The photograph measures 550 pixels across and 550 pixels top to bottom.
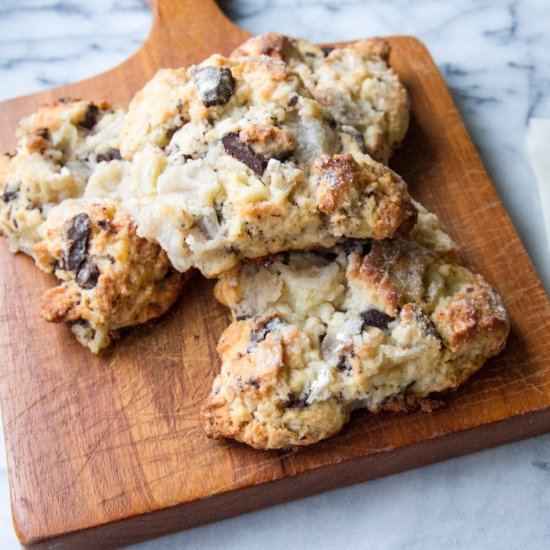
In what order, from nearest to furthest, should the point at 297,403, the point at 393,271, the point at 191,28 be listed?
the point at 297,403, the point at 393,271, the point at 191,28

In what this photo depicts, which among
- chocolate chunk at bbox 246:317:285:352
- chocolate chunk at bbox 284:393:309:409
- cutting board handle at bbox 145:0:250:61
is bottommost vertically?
chocolate chunk at bbox 284:393:309:409

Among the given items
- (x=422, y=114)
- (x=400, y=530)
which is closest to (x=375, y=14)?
(x=422, y=114)

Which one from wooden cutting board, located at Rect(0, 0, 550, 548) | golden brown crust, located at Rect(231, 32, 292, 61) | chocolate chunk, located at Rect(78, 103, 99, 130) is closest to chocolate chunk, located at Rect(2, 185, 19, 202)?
wooden cutting board, located at Rect(0, 0, 550, 548)

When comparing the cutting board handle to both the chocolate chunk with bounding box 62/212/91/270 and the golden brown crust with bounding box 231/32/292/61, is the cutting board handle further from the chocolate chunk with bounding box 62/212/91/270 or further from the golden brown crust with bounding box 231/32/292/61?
the chocolate chunk with bounding box 62/212/91/270

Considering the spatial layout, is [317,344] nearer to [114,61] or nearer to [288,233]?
[288,233]

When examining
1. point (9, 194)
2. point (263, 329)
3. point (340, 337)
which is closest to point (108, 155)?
point (9, 194)

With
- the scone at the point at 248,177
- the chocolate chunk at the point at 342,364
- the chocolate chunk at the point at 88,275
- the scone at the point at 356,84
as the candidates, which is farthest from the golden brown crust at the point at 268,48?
the chocolate chunk at the point at 342,364

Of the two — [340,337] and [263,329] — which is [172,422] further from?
[340,337]
